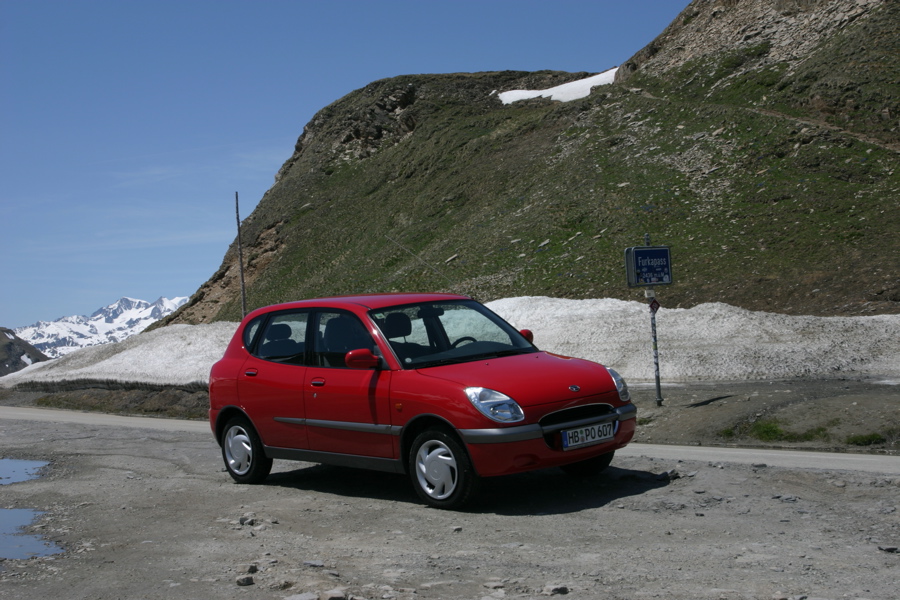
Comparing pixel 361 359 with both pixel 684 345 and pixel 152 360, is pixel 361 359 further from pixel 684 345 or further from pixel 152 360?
pixel 152 360

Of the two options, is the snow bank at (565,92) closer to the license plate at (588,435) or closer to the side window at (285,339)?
the side window at (285,339)

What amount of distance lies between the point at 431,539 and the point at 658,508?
1866 mm

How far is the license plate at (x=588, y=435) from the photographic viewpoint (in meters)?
6.88

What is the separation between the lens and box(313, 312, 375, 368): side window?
7.90 meters

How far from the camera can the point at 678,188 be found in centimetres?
3631

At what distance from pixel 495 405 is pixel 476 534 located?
102 cm

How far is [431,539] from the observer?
612 centimetres

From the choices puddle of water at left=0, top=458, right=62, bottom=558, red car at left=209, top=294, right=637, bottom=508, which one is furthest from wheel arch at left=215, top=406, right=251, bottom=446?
puddle of water at left=0, top=458, right=62, bottom=558


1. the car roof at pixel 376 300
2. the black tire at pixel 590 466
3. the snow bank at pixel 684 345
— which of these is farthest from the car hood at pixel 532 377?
the snow bank at pixel 684 345

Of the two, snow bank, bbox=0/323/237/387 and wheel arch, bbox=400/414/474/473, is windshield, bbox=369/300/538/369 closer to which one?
wheel arch, bbox=400/414/474/473

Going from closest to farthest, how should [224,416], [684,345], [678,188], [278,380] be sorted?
1. [278,380]
2. [224,416]
3. [684,345]
4. [678,188]

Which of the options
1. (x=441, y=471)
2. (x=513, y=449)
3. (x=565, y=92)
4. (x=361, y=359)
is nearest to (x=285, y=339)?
(x=361, y=359)

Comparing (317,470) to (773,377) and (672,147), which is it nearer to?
(773,377)

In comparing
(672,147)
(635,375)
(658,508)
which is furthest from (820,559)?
(672,147)
